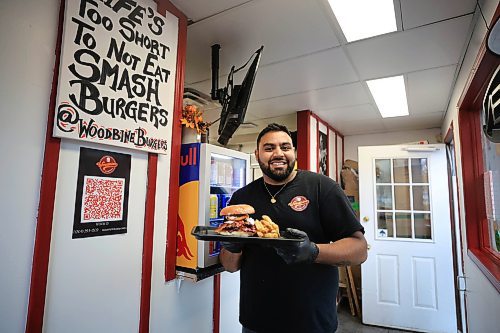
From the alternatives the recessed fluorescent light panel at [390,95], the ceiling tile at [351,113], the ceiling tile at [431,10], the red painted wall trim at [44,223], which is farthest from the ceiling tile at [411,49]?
the red painted wall trim at [44,223]

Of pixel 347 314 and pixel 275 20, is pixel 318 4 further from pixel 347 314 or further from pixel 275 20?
pixel 347 314

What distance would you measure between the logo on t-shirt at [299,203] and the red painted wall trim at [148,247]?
69 cm

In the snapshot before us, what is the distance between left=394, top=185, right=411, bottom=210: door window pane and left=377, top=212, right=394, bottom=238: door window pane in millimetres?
173

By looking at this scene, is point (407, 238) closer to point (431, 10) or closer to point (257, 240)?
point (431, 10)

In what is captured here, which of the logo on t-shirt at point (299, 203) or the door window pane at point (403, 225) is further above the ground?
the logo on t-shirt at point (299, 203)

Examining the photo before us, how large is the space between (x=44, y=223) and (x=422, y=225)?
375cm

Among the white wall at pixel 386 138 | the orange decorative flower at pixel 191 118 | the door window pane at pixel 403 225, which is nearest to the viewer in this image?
the orange decorative flower at pixel 191 118

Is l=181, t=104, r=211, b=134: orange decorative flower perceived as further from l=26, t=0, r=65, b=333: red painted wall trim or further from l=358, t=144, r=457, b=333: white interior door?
l=358, t=144, r=457, b=333: white interior door

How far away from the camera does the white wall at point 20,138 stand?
89 centimetres

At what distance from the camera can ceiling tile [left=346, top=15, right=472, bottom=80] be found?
1741 millimetres

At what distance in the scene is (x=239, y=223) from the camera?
124 centimetres

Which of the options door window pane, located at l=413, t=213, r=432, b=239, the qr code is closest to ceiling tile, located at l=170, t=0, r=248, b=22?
the qr code

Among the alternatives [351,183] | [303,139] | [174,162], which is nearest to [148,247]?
[174,162]

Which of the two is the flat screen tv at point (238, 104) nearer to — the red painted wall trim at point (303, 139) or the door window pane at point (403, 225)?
the red painted wall trim at point (303, 139)
